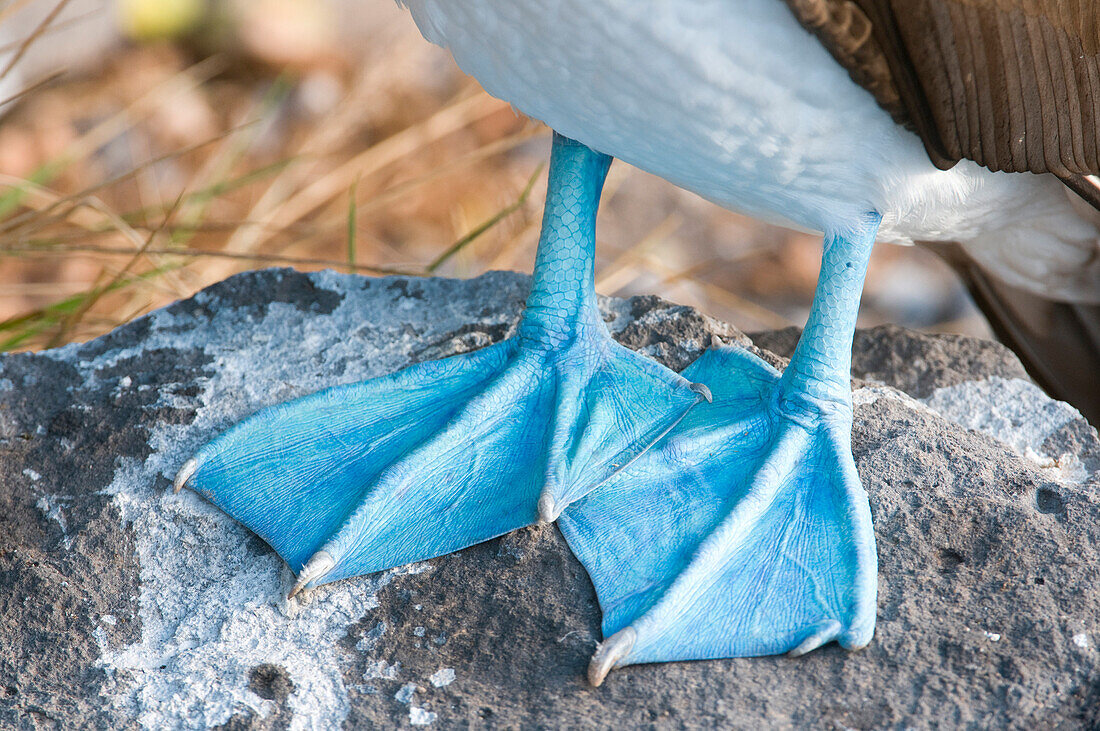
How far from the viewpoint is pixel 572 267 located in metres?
1.44

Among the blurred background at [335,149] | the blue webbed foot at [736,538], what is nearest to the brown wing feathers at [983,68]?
the blue webbed foot at [736,538]

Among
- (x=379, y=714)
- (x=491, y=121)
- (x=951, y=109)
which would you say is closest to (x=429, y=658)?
(x=379, y=714)

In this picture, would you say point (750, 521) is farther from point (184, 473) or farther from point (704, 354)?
point (184, 473)

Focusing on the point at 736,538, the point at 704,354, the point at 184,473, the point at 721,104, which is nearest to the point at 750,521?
the point at 736,538

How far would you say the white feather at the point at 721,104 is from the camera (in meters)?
1.04

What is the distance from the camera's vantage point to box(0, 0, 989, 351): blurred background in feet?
9.49

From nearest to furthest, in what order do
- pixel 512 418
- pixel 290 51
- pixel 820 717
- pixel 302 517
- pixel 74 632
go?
pixel 820 717 → pixel 74 632 → pixel 302 517 → pixel 512 418 → pixel 290 51

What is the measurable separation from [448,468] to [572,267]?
0.32 m

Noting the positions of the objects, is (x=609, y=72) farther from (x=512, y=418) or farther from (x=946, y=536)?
(x=946, y=536)

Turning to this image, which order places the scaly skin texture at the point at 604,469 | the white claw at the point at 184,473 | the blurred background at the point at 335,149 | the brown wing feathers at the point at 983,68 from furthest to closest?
the blurred background at the point at 335,149, the white claw at the point at 184,473, the scaly skin texture at the point at 604,469, the brown wing feathers at the point at 983,68

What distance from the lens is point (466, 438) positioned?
4.42 feet

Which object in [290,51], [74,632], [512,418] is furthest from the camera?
[290,51]

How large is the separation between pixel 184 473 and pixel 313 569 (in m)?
0.22

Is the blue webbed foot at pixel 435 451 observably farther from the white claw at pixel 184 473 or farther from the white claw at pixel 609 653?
the white claw at pixel 609 653
